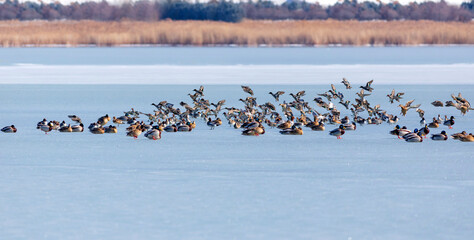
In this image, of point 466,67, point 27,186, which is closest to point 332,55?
point 466,67

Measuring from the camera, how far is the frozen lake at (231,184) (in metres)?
7.91

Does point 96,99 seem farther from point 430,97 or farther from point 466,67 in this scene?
point 466,67

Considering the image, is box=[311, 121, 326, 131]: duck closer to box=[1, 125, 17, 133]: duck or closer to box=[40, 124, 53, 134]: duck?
box=[40, 124, 53, 134]: duck

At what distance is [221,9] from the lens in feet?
264

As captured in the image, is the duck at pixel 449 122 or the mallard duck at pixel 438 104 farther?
the mallard duck at pixel 438 104

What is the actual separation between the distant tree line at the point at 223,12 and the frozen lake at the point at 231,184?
58307mm

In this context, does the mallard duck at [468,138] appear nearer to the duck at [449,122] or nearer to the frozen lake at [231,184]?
the frozen lake at [231,184]

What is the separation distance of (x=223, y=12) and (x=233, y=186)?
71.0m

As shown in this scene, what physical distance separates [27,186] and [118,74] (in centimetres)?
1999

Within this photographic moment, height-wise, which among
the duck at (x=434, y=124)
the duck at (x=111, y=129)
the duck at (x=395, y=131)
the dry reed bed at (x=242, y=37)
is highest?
the dry reed bed at (x=242, y=37)

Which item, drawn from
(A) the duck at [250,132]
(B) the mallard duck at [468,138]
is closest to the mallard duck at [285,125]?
(A) the duck at [250,132]

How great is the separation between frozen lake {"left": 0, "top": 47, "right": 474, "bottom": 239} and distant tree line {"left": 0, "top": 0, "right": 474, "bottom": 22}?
58.3 metres

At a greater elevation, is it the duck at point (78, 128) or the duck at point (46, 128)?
the duck at point (46, 128)

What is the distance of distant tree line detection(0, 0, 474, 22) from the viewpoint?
77.4m
